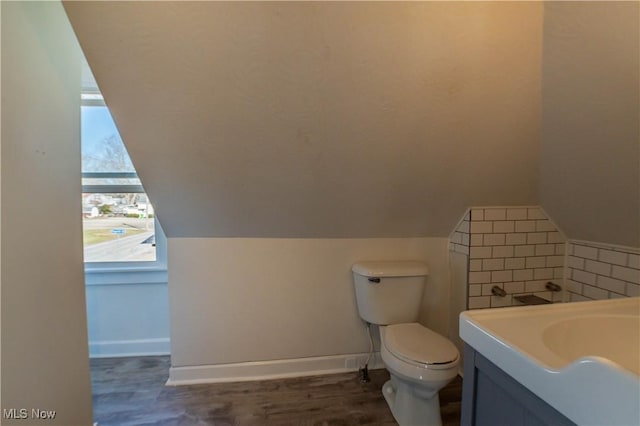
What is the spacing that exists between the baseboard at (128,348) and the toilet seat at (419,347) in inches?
68.4

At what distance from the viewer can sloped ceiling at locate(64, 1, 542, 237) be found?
3.44ft

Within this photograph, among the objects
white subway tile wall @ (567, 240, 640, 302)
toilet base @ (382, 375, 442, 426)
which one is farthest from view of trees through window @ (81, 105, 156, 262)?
white subway tile wall @ (567, 240, 640, 302)

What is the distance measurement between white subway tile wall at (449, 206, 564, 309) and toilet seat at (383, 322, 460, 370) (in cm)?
42

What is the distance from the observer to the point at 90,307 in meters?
2.29

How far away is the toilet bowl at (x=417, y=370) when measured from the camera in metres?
1.41

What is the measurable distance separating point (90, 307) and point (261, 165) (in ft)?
6.19

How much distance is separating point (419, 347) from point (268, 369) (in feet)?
3.37

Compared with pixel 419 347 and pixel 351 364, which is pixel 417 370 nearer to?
pixel 419 347

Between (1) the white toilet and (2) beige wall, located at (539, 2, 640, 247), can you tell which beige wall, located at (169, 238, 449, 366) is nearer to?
(1) the white toilet

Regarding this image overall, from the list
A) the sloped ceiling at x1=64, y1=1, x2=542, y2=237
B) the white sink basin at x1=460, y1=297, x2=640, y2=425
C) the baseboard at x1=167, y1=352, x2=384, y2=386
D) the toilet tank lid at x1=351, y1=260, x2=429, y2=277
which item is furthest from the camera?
the baseboard at x1=167, y1=352, x2=384, y2=386

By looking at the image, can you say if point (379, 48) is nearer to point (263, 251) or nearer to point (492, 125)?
point (492, 125)

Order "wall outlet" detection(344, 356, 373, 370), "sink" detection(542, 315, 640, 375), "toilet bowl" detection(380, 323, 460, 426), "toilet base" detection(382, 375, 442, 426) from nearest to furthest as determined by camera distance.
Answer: "sink" detection(542, 315, 640, 375), "toilet bowl" detection(380, 323, 460, 426), "toilet base" detection(382, 375, 442, 426), "wall outlet" detection(344, 356, 373, 370)

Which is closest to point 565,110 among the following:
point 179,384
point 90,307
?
point 179,384

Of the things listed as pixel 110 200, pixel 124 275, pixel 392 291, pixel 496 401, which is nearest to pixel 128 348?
pixel 124 275
